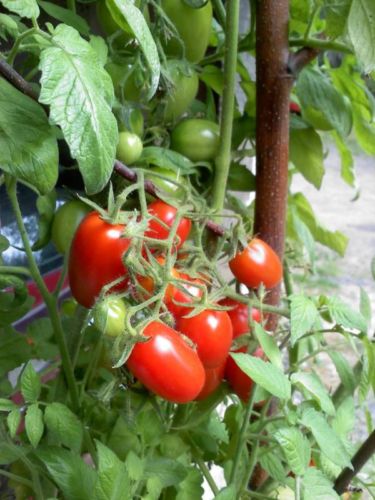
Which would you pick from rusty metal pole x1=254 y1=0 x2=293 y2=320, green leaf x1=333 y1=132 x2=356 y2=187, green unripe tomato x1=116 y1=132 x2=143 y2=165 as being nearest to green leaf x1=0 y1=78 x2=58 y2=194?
green unripe tomato x1=116 y1=132 x2=143 y2=165

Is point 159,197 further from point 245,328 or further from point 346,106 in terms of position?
point 346,106

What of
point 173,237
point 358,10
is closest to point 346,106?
point 358,10

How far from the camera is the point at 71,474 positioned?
374 mm

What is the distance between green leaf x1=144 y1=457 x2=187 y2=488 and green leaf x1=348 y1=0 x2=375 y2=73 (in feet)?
0.98

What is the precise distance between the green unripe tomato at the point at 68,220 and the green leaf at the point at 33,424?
0.13 m

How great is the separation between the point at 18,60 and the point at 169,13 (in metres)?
0.21

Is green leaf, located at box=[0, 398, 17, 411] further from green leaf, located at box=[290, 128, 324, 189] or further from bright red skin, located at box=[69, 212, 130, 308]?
green leaf, located at box=[290, 128, 324, 189]

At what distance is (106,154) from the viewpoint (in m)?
0.28

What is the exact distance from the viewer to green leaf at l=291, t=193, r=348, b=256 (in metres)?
0.70

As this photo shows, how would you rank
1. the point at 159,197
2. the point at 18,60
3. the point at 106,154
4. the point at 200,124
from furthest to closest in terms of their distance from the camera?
1. the point at 18,60
2. the point at 200,124
3. the point at 159,197
4. the point at 106,154

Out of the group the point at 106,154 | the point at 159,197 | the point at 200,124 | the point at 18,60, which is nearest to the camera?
the point at 106,154

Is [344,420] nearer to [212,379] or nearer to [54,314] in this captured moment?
[212,379]

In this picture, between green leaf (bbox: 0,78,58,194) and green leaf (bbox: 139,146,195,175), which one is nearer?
green leaf (bbox: 0,78,58,194)

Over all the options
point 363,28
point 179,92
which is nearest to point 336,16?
point 363,28
